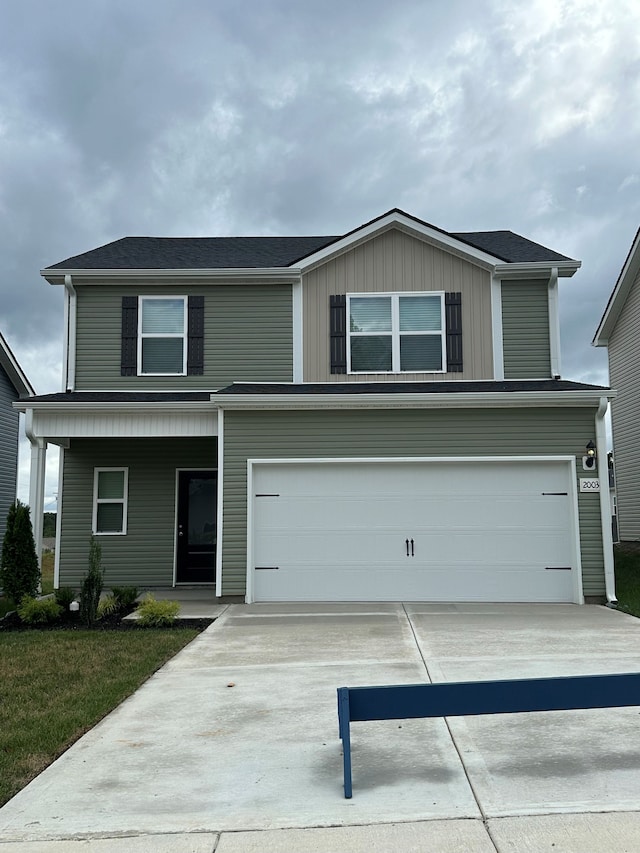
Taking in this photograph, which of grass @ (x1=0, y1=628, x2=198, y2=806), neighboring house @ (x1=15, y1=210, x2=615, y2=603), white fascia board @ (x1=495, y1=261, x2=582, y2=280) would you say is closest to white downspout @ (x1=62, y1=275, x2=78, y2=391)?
neighboring house @ (x1=15, y1=210, x2=615, y2=603)

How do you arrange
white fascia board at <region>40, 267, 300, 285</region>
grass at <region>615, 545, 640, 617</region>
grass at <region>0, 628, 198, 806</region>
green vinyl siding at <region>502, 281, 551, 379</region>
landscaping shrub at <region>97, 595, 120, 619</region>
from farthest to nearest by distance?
white fascia board at <region>40, 267, 300, 285</region>, green vinyl siding at <region>502, 281, 551, 379</region>, grass at <region>615, 545, 640, 617</region>, landscaping shrub at <region>97, 595, 120, 619</region>, grass at <region>0, 628, 198, 806</region>

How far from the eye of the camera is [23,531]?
11375mm

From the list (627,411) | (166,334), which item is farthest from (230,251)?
(627,411)

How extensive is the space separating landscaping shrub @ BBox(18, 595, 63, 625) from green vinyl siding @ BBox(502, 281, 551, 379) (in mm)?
8343

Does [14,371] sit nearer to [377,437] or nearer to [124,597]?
[124,597]

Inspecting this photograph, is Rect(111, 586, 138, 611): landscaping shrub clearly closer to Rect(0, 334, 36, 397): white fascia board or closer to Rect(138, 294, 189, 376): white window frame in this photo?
Rect(138, 294, 189, 376): white window frame

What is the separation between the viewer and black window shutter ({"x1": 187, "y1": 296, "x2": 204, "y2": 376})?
13758 millimetres

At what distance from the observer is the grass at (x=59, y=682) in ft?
16.3

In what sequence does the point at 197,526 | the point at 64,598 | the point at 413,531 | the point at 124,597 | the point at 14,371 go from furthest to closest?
1. the point at 14,371
2. the point at 197,526
3. the point at 413,531
4. the point at 124,597
5. the point at 64,598

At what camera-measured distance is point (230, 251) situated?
607 inches

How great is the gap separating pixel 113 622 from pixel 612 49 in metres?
13.6

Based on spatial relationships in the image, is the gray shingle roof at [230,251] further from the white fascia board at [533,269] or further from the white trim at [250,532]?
the white trim at [250,532]

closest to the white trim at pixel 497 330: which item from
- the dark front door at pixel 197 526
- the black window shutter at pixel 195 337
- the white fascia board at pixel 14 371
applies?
the black window shutter at pixel 195 337

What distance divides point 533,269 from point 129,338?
7397 millimetres
